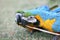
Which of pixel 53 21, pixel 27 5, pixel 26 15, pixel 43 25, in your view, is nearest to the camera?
Answer: pixel 53 21

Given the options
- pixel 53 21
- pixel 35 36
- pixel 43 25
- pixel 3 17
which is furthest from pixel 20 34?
pixel 3 17

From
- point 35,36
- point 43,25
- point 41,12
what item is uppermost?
point 41,12

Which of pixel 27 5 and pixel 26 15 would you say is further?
pixel 27 5

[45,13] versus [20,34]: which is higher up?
[45,13]

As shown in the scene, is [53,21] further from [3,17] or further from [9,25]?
[3,17]

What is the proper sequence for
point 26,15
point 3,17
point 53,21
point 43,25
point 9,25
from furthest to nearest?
point 3,17, point 9,25, point 26,15, point 43,25, point 53,21

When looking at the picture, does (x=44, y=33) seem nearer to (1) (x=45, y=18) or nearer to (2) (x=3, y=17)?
(1) (x=45, y=18)

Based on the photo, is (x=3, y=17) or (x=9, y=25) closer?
(x=9, y=25)

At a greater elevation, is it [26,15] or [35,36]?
[26,15]

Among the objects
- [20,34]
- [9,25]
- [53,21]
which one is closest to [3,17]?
[9,25]
